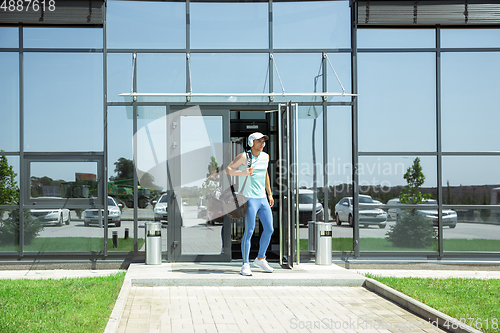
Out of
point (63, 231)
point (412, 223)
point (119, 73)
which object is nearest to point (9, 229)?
point (63, 231)

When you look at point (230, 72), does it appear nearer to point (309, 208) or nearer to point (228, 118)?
point (228, 118)

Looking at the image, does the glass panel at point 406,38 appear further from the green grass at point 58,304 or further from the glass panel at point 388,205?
the green grass at point 58,304

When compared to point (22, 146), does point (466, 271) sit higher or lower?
lower

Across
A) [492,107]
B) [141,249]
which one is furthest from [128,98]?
[492,107]

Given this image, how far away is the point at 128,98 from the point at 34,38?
6.04ft

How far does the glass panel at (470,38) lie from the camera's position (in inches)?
347

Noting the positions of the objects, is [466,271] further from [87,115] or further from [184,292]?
[87,115]

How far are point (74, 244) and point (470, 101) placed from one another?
275 inches

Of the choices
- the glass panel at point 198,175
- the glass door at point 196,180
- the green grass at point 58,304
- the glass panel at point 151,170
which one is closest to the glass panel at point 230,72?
the glass door at point 196,180

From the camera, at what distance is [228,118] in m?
8.38

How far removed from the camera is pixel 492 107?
344 inches

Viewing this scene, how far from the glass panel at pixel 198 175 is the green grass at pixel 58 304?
1.55 metres

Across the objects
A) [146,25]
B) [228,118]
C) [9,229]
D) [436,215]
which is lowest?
[9,229]

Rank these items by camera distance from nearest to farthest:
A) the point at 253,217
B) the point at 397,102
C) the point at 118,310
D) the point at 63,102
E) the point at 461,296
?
the point at 118,310, the point at 461,296, the point at 253,217, the point at 63,102, the point at 397,102
